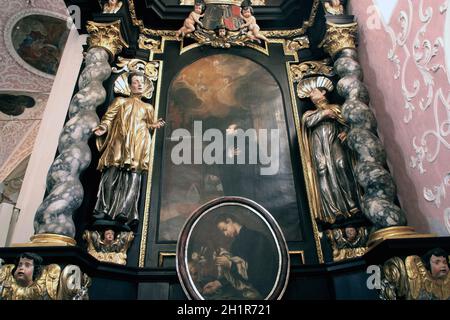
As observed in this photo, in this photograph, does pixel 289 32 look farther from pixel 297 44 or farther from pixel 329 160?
pixel 329 160

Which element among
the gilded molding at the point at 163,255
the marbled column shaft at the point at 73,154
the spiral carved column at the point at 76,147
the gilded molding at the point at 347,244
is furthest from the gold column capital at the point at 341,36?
the gilded molding at the point at 163,255

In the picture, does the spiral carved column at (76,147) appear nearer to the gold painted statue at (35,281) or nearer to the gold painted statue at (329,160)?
the gold painted statue at (35,281)

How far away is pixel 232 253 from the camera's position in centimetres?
432

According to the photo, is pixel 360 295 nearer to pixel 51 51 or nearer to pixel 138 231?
pixel 138 231

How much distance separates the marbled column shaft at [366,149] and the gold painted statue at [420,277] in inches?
21.4

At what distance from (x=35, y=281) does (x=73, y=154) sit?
1.56 meters

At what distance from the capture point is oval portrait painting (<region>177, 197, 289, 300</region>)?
409 cm

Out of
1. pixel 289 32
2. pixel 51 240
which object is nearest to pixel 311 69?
pixel 289 32

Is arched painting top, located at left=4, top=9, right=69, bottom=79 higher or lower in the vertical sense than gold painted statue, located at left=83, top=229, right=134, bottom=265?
higher

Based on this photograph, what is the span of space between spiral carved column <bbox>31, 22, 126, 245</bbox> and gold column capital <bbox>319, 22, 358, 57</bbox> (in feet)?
10.6

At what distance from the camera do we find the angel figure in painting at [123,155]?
182 inches

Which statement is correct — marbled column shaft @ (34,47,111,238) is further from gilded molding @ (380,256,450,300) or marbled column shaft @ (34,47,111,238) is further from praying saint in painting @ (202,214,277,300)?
gilded molding @ (380,256,450,300)

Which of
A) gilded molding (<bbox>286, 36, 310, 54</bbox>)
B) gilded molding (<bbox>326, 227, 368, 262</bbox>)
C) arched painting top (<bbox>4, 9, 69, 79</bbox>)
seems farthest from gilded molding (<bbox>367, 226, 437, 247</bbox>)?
arched painting top (<bbox>4, 9, 69, 79</bbox>)

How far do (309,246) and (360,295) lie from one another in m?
0.80
